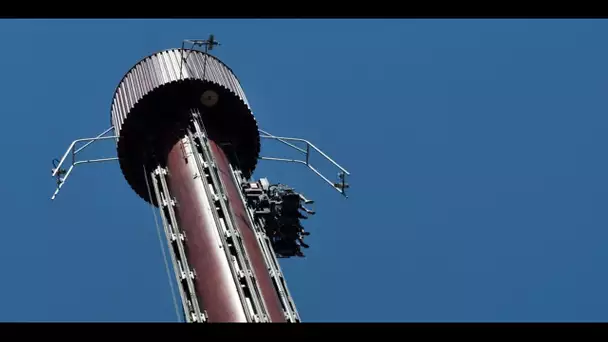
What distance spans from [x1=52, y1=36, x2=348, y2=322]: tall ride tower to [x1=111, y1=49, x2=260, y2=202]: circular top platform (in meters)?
0.06

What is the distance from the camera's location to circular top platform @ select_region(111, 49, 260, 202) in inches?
1865

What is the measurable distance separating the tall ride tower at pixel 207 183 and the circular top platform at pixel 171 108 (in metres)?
0.06

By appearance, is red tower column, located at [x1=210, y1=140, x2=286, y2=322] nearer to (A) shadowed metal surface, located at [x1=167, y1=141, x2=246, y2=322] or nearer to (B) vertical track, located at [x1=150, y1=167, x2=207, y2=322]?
(A) shadowed metal surface, located at [x1=167, y1=141, x2=246, y2=322]

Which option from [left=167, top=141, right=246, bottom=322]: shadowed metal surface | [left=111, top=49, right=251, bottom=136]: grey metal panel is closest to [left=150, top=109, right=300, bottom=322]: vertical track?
[left=167, top=141, right=246, bottom=322]: shadowed metal surface

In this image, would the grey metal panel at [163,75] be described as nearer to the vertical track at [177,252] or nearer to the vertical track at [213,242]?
the vertical track at [213,242]

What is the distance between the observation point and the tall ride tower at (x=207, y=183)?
35.7m

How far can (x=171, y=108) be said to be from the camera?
47.7 meters

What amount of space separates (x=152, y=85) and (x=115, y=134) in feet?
13.7
